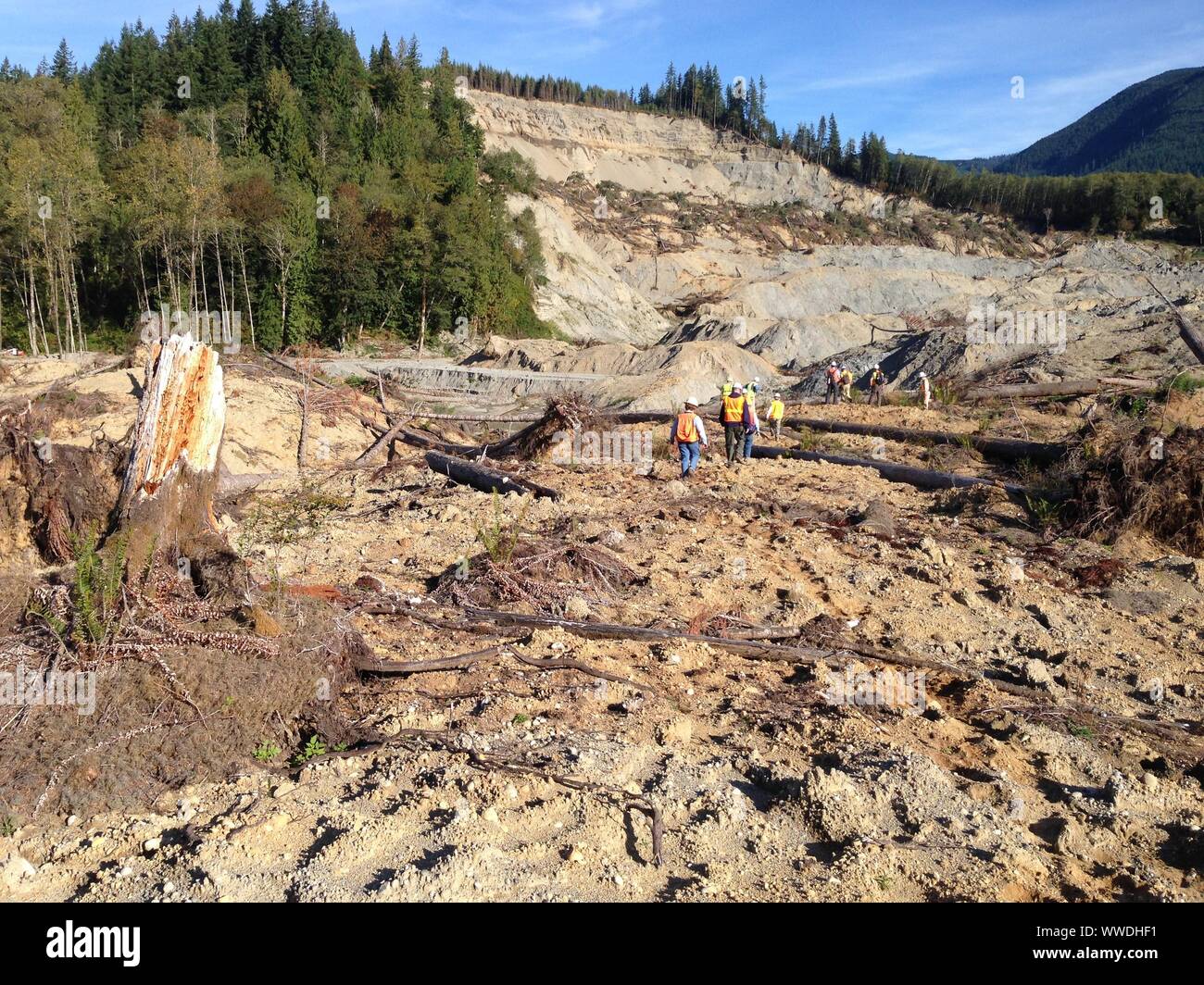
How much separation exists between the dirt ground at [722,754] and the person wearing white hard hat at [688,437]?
352 cm

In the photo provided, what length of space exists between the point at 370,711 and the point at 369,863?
1.41 meters

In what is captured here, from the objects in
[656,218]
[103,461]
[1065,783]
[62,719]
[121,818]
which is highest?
[656,218]

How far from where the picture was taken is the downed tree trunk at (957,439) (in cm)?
1249

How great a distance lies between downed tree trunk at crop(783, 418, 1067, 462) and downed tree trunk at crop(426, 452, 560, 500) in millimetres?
6879

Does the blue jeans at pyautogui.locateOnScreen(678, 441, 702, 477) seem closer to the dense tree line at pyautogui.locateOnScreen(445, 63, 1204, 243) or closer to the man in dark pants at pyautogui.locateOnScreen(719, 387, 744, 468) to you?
the man in dark pants at pyautogui.locateOnScreen(719, 387, 744, 468)

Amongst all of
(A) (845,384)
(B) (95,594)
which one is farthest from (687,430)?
(A) (845,384)

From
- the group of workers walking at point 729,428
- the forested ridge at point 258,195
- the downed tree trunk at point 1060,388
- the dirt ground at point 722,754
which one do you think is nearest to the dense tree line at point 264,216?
the forested ridge at point 258,195

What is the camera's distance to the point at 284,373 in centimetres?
1798

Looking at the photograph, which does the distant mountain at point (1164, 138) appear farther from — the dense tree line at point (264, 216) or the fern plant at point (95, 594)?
the fern plant at point (95, 594)

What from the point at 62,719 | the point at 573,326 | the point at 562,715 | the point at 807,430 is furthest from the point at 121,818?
the point at 573,326

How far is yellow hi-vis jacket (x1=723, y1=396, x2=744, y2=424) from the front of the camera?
507 inches

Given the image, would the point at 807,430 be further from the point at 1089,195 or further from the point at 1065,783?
the point at 1089,195

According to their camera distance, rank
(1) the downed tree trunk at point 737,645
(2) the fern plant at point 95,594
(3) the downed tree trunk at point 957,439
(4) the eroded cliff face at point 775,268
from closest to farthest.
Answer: (2) the fern plant at point 95,594 < (1) the downed tree trunk at point 737,645 < (3) the downed tree trunk at point 957,439 < (4) the eroded cliff face at point 775,268

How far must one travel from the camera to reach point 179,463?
5.65 meters
